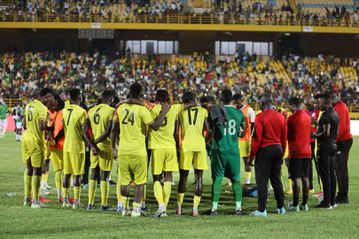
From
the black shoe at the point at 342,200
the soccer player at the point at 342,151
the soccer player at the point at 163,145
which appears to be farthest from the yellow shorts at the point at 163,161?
the black shoe at the point at 342,200

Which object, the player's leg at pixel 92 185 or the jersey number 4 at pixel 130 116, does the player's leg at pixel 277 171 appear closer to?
the jersey number 4 at pixel 130 116

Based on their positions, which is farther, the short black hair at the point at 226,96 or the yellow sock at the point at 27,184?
the yellow sock at the point at 27,184

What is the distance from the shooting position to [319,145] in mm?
14656

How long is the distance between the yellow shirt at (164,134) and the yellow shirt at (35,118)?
2.05m

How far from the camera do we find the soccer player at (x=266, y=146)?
13148 mm

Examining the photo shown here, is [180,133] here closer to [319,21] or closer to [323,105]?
[323,105]

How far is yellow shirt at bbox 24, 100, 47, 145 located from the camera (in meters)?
13.9

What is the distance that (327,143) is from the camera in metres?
14.5

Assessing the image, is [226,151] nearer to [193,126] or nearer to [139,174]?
[193,126]

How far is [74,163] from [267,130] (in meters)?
3.33

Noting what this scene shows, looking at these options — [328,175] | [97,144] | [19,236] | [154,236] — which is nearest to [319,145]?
[328,175]


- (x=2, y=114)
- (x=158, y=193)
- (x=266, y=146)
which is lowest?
(x=2, y=114)

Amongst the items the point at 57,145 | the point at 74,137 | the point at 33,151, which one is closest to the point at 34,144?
the point at 33,151

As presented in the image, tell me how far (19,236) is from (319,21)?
48.1 m
